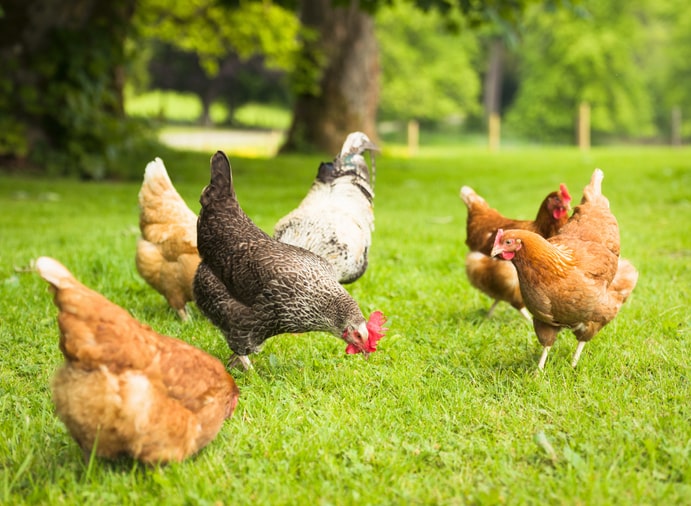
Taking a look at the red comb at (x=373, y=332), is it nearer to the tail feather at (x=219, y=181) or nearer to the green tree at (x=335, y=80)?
the tail feather at (x=219, y=181)

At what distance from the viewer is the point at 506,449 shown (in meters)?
3.08

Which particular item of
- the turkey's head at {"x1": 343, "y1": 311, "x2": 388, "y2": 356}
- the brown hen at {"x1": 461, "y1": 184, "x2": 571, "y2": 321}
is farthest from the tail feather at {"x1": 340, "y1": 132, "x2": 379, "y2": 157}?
the turkey's head at {"x1": 343, "y1": 311, "x2": 388, "y2": 356}

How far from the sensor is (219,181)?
4176mm

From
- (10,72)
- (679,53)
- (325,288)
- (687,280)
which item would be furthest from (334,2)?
(679,53)

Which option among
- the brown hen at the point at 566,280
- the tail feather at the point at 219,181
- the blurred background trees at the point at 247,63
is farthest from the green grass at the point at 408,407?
the blurred background trees at the point at 247,63

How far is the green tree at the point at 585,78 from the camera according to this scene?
136 ft

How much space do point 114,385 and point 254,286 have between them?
1.29 m

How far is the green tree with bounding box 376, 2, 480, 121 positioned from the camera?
4475 centimetres

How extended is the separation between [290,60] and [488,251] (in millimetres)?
13178

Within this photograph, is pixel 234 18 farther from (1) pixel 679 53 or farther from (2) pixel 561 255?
(1) pixel 679 53

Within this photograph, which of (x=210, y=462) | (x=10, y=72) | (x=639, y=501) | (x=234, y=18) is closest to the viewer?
(x=639, y=501)

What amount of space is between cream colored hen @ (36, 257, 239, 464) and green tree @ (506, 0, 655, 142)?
136ft

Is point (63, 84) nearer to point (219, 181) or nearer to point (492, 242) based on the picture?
point (219, 181)

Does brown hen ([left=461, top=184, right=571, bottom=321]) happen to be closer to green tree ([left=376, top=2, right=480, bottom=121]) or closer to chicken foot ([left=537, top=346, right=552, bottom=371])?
chicken foot ([left=537, top=346, right=552, bottom=371])
